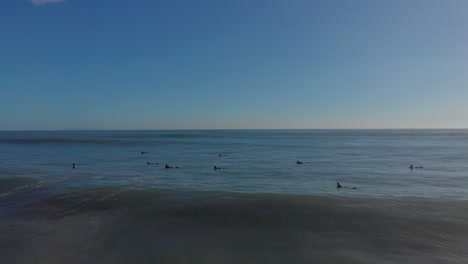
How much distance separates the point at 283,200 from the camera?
1476cm

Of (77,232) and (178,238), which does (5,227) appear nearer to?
(77,232)


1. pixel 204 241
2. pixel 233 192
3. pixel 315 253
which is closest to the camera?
pixel 315 253

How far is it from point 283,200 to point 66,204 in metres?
9.71

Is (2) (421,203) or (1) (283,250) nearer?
(1) (283,250)

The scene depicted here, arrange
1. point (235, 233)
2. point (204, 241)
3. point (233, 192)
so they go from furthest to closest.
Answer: point (233, 192)
point (235, 233)
point (204, 241)

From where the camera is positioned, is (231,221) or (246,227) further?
(231,221)

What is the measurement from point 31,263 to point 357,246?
8.88 meters

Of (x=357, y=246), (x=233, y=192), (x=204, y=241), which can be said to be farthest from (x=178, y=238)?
(x=233, y=192)

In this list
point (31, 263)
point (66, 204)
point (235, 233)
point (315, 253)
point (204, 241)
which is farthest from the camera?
point (66, 204)

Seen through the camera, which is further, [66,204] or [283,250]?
[66,204]

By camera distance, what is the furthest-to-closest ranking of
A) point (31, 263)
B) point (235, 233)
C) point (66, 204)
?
point (66, 204)
point (235, 233)
point (31, 263)

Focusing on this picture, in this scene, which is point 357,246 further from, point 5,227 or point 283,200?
point 5,227

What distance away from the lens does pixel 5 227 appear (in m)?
10.8

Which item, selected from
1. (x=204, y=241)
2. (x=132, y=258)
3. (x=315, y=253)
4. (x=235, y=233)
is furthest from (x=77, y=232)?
(x=315, y=253)
